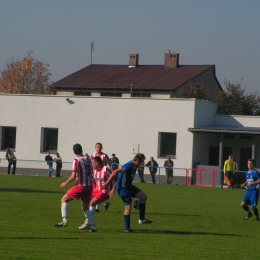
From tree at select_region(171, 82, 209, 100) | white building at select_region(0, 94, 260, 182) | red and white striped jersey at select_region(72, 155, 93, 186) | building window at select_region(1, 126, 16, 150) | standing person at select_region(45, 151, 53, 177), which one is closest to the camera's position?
red and white striped jersey at select_region(72, 155, 93, 186)

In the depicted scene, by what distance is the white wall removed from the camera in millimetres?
44781

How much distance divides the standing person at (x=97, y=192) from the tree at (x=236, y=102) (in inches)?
1699

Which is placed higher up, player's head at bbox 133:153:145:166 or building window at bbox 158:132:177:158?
building window at bbox 158:132:177:158

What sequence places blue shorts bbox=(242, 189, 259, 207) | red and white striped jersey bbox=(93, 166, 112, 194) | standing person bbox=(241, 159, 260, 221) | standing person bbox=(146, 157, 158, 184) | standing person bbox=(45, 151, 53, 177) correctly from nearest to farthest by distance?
red and white striped jersey bbox=(93, 166, 112, 194) < standing person bbox=(241, 159, 260, 221) < blue shorts bbox=(242, 189, 259, 207) < standing person bbox=(146, 157, 158, 184) < standing person bbox=(45, 151, 53, 177)

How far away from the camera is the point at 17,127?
48.3 m

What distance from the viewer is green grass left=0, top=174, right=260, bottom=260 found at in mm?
11398

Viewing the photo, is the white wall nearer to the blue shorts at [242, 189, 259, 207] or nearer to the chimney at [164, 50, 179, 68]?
the chimney at [164, 50, 179, 68]

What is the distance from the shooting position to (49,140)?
159 ft

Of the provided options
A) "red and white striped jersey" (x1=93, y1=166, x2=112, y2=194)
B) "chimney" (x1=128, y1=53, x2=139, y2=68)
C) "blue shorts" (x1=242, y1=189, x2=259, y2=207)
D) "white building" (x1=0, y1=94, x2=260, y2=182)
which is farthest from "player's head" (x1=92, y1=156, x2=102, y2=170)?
"chimney" (x1=128, y1=53, x2=139, y2=68)

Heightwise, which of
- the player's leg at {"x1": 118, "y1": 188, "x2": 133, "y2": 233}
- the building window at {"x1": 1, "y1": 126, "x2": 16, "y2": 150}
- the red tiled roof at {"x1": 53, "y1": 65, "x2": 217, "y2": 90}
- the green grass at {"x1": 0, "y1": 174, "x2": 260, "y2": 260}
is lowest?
the green grass at {"x1": 0, "y1": 174, "x2": 260, "y2": 260}

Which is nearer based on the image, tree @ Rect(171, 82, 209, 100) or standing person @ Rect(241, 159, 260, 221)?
standing person @ Rect(241, 159, 260, 221)

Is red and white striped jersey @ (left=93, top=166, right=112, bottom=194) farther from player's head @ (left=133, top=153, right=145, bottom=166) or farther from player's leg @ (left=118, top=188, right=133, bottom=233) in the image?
player's head @ (left=133, top=153, right=145, bottom=166)

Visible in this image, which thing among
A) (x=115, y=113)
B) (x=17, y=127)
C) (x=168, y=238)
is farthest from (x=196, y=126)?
(x=168, y=238)

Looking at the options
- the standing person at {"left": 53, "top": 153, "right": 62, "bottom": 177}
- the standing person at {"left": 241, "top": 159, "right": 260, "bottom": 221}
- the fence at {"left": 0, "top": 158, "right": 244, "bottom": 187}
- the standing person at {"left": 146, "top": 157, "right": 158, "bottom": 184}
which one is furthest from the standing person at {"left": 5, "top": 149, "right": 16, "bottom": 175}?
the standing person at {"left": 241, "top": 159, "right": 260, "bottom": 221}
